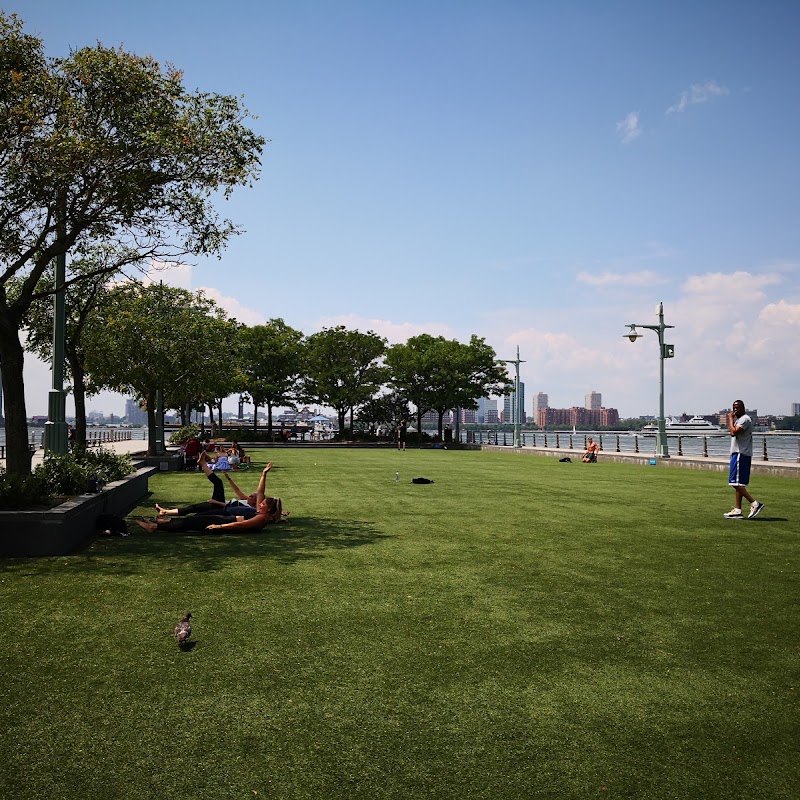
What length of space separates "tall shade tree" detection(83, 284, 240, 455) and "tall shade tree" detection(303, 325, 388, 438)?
31295 millimetres

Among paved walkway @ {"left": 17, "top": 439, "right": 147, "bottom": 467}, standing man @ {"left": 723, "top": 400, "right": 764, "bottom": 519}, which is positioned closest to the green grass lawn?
standing man @ {"left": 723, "top": 400, "right": 764, "bottom": 519}

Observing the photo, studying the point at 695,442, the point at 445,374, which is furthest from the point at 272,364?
the point at 695,442

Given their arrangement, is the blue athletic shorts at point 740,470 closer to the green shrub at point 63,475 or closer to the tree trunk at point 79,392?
the green shrub at point 63,475

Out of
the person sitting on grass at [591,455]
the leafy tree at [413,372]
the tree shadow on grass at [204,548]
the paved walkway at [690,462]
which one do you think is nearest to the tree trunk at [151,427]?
the tree shadow on grass at [204,548]

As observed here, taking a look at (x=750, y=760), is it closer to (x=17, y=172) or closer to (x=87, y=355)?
(x=17, y=172)

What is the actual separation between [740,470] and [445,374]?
177 feet

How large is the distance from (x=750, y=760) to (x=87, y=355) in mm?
26421

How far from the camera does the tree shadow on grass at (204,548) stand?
317 inches

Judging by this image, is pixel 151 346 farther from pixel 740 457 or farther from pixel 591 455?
pixel 740 457

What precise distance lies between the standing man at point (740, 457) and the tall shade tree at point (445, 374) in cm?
5324

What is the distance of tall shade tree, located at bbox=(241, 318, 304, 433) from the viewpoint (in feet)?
216

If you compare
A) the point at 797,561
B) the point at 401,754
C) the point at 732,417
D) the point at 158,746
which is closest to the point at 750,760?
the point at 401,754

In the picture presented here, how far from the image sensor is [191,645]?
5195 millimetres

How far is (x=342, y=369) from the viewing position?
6506 cm
